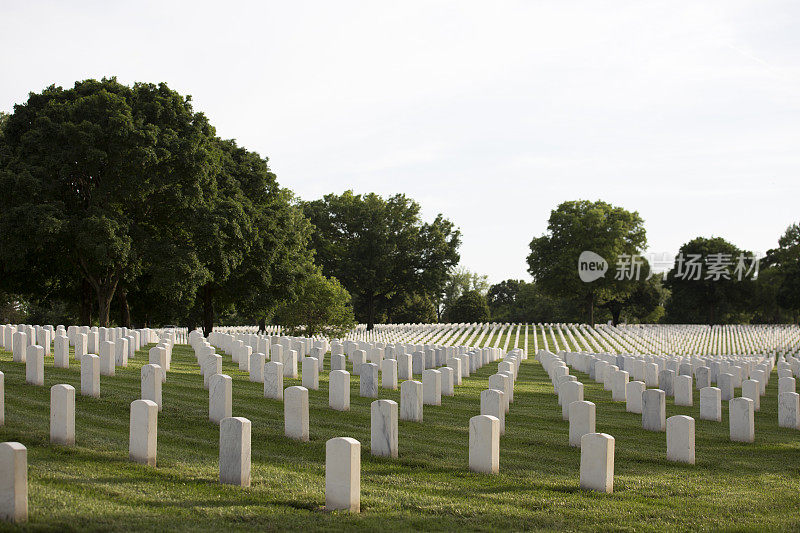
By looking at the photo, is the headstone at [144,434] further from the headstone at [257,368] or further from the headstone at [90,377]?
the headstone at [257,368]

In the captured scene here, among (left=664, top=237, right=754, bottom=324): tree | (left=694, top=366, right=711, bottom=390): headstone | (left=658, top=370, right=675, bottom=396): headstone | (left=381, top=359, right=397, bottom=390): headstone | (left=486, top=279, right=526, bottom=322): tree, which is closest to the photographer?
(left=381, top=359, right=397, bottom=390): headstone

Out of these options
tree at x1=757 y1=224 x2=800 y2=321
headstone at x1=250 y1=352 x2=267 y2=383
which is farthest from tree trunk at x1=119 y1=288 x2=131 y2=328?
tree at x1=757 y1=224 x2=800 y2=321

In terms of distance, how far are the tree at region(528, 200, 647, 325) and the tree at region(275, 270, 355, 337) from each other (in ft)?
110

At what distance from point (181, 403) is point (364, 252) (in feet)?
177

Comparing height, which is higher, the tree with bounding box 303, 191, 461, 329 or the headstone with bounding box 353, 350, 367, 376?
the tree with bounding box 303, 191, 461, 329

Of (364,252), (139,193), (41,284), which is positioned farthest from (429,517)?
(364,252)

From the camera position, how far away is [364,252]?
211ft

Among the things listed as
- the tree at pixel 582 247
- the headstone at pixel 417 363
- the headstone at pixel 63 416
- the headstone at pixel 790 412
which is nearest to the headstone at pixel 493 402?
the headstone at pixel 63 416

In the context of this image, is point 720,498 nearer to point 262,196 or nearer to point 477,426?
point 477,426

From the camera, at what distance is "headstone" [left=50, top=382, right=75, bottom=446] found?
737cm

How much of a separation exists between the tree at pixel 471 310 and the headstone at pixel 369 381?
60.0 metres

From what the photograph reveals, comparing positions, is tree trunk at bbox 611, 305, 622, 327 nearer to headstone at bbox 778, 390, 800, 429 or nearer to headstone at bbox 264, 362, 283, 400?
headstone at bbox 778, 390, 800, 429

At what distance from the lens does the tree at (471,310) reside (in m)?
73.1

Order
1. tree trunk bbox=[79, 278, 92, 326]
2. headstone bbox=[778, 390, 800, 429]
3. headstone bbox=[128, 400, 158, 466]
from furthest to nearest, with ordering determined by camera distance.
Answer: tree trunk bbox=[79, 278, 92, 326] < headstone bbox=[778, 390, 800, 429] < headstone bbox=[128, 400, 158, 466]
